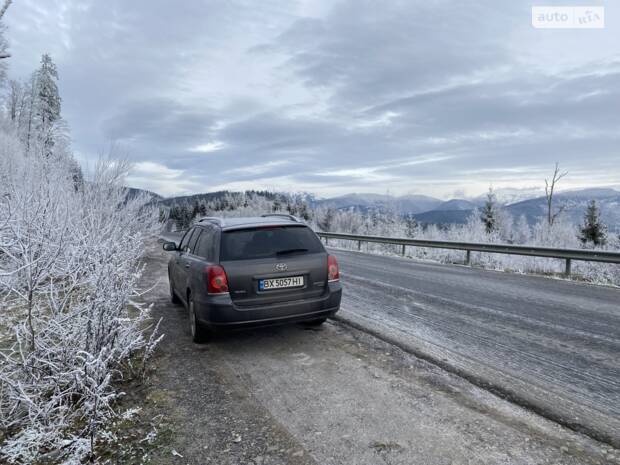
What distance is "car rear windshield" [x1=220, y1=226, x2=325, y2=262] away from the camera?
193 inches

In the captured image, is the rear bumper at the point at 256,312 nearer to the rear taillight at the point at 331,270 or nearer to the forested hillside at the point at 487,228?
the rear taillight at the point at 331,270

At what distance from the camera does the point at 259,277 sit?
4.73m

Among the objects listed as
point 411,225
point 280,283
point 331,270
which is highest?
point 331,270

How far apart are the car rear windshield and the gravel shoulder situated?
1288mm

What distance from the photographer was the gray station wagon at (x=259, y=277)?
4.66 meters

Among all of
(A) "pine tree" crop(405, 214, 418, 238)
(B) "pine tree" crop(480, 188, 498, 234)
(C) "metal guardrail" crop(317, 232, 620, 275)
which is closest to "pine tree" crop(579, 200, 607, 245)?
(B) "pine tree" crop(480, 188, 498, 234)

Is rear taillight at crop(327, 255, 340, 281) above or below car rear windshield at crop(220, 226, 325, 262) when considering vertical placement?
below

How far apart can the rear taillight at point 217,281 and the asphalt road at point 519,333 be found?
7.51 feet

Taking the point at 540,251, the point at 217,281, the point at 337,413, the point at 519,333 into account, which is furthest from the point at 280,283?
the point at 540,251

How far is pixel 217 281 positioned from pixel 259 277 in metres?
0.52

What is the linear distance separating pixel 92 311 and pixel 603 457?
4258 mm

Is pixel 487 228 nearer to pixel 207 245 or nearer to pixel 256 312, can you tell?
pixel 207 245

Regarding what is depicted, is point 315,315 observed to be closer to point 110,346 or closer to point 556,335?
point 110,346

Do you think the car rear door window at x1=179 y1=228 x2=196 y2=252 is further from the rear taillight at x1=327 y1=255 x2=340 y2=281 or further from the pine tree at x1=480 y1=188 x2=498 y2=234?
the pine tree at x1=480 y1=188 x2=498 y2=234
